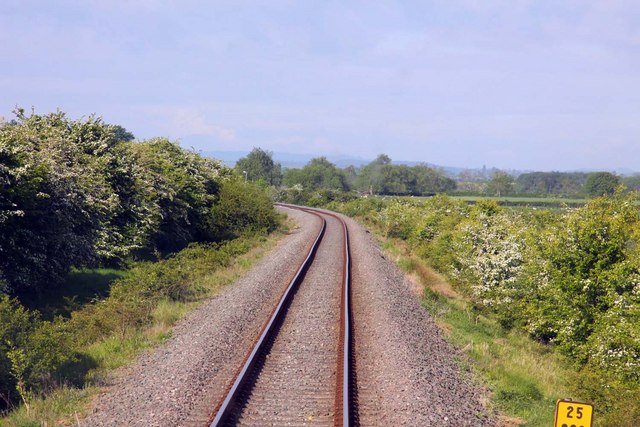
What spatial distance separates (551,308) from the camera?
1862 centimetres

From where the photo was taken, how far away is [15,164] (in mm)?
17953

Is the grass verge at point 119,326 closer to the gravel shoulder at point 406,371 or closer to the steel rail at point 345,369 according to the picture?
the steel rail at point 345,369

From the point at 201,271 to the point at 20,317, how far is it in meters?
11.4

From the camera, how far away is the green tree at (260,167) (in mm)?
134375

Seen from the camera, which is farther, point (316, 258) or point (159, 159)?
point (159, 159)

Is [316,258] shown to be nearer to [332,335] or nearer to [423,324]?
[423,324]

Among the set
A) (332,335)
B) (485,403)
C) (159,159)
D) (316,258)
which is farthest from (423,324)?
(159,159)

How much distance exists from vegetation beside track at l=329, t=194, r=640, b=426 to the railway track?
9.82ft

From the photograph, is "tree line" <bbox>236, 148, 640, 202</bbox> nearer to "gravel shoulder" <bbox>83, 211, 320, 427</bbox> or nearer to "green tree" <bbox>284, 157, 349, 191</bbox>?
"green tree" <bbox>284, 157, 349, 191</bbox>

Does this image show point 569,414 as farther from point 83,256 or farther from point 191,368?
point 83,256

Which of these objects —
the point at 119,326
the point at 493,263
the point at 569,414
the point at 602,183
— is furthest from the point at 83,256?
the point at 602,183

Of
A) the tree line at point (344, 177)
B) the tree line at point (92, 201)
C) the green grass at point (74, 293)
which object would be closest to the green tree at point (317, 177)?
the tree line at point (344, 177)

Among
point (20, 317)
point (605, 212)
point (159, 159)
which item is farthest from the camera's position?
point (159, 159)

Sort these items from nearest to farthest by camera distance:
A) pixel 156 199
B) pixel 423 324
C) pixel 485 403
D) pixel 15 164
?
1. pixel 485 403
2. pixel 423 324
3. pixel 15 164
4. pixel 156 199
